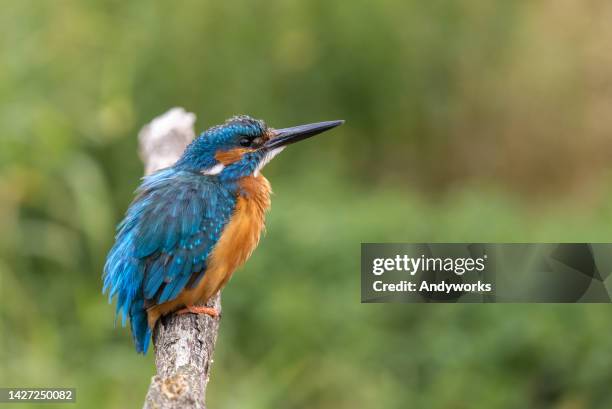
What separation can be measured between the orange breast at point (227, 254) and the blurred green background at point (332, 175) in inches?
39.7

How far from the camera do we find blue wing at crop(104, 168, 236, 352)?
108 inches

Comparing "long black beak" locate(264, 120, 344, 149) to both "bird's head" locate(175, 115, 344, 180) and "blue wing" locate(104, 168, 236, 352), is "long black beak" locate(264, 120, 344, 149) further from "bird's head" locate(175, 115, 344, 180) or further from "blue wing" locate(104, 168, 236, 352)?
"blue wing" locate(104, 168, 236, 352)

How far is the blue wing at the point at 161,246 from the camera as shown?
2.74m

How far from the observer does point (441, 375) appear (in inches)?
157

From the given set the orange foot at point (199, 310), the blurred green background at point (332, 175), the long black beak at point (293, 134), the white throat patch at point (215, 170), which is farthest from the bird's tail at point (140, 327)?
the blurred green background at point (332, 175)

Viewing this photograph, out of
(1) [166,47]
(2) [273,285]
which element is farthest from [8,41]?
(2) [273,285]

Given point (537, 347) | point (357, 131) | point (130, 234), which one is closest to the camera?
point (130, 234)

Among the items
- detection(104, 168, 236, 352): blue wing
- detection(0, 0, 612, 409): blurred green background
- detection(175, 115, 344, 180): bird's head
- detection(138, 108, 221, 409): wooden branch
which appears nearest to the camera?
detection(138, 108, 221, 409): wooden branch

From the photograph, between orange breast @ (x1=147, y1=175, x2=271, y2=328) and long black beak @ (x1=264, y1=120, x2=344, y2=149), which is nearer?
orange breast @ (x1=147, y1=175, x2=271, y2=328)

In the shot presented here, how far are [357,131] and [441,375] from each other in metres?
2.06

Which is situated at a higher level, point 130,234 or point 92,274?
point 92,274

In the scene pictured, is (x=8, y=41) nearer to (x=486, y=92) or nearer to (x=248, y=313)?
(x=248, y=313)

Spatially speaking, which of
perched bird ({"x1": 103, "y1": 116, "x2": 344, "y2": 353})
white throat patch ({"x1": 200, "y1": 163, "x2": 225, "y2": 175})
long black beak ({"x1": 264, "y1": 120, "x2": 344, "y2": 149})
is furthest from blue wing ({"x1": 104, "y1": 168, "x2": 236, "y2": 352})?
long black beak ({"x1": 264, "y1": 120, "x2": 344, "y2": 149})

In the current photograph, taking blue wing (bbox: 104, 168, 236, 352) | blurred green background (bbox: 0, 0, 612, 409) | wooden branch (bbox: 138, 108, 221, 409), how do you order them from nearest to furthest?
wooden branch (bbox: 138, 108, 221, 409), blue wing (bbox: 104, 168, 236, 352), blurred green background (bbox: 0, 0, 612, 409)
